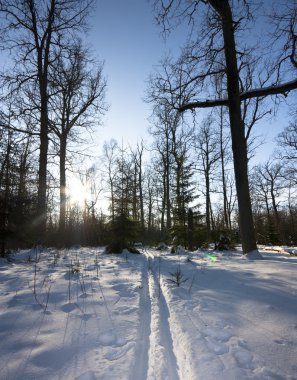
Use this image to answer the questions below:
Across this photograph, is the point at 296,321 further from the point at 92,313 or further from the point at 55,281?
the point at 55,281

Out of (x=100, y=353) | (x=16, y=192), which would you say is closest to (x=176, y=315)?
(x=100, y=353)

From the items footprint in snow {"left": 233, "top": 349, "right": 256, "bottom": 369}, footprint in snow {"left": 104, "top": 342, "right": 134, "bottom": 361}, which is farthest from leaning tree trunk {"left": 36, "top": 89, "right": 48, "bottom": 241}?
footprint in snow {"left": 233, "top": 349, "right": 256, "bottom": 369}

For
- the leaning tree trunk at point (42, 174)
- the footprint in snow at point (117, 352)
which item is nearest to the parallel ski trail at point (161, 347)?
the footprint in snow at point (117, 352)

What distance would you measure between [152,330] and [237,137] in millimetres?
6688

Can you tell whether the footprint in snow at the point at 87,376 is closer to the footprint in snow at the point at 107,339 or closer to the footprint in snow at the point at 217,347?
the footprint in snow at the point at 107,339

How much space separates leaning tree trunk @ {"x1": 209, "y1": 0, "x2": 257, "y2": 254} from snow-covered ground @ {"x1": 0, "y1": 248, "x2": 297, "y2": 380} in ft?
10.2

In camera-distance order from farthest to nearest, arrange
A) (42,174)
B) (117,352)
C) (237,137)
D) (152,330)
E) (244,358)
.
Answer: (42,174) → (237,137) → (152,330) → (117,352) → (244,358)

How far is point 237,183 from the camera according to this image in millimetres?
7855

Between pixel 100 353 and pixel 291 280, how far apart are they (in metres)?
3.22

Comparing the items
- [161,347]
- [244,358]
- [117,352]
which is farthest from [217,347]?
[117,352]

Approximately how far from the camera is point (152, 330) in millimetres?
→ 2656

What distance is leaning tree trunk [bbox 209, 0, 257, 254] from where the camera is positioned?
7578mm

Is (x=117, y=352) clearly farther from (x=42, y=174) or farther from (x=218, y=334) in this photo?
(x=42, y=174)

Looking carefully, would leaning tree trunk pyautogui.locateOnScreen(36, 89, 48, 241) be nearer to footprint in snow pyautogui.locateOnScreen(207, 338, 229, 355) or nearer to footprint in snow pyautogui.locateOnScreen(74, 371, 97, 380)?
footprint in snow pyautogui.locateOnScreen(74, 371, 97, 380)
